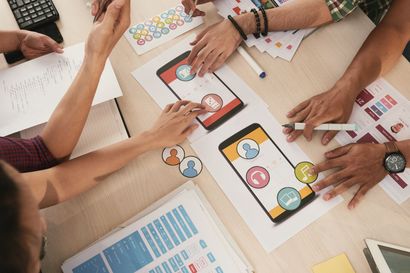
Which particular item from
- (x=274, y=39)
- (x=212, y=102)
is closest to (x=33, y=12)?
(x=212, y=102)

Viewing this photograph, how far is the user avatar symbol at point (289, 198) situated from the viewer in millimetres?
Result: 892

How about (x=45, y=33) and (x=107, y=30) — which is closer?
(x=107, y=30)

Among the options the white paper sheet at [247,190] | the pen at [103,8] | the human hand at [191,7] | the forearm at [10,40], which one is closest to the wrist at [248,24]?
the human hand at [191,7]

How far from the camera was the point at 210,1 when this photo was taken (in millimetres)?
1155

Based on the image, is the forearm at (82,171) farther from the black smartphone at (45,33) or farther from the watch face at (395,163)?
the watch face at (395,163)

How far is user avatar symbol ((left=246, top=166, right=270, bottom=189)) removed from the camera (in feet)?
3.00

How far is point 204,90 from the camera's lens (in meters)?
1.03

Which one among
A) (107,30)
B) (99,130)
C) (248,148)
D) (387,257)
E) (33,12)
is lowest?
(387,257)

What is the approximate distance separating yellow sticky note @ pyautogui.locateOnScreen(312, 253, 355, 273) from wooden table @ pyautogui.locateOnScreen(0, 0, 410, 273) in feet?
0.04

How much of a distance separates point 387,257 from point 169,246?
45cm

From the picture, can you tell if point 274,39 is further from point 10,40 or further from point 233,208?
point 10,40

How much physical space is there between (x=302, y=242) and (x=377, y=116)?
A: 0.37 meters

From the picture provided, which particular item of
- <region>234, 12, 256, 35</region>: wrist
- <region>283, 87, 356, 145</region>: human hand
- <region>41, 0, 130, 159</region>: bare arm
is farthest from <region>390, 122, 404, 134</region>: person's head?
<region>41, 0, 130, 159</region>: bare arm

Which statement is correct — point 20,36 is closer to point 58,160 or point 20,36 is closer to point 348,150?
point 58,160
